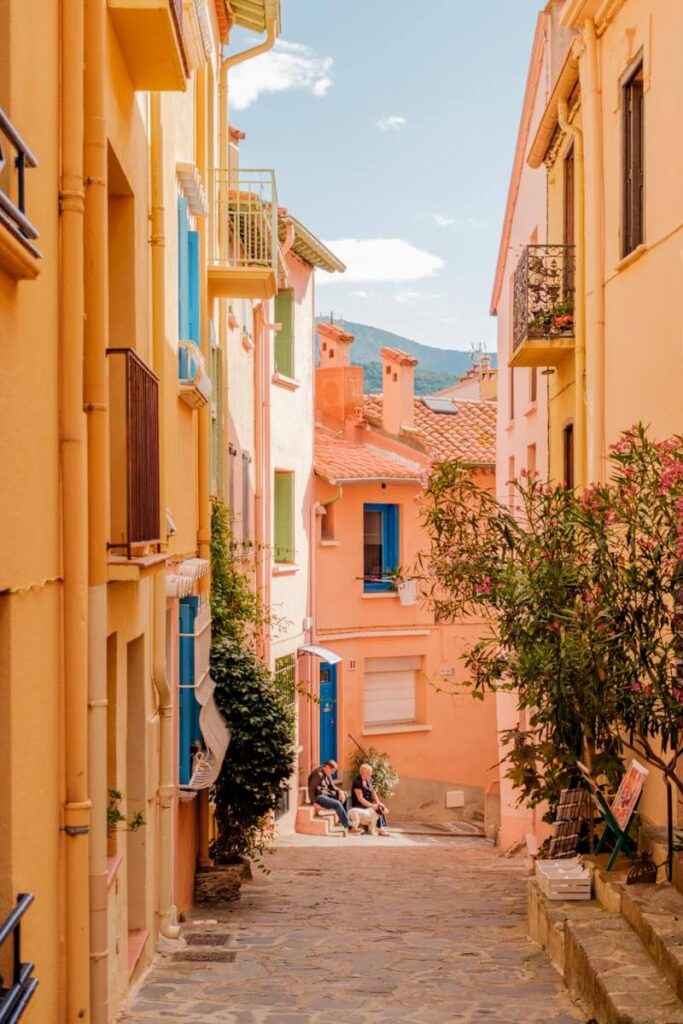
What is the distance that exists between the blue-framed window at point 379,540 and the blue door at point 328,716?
7.71 feet

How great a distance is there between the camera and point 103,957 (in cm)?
689

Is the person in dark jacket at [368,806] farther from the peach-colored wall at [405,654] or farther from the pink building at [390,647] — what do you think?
the peach-colored wall at [405,654]

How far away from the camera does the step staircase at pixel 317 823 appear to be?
2303 cm

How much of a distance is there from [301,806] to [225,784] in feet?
34.3

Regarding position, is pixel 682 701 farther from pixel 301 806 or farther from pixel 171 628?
pixel 301 806

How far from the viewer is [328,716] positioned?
1063 inches

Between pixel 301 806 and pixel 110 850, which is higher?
pixel 110 850

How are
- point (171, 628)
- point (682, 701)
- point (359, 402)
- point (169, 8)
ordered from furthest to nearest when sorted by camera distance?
point (359, 402), point (171, 628), point (682, 701), point (169, 8)

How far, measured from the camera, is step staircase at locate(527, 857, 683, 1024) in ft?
25.0

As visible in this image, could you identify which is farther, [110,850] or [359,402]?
[359,402]

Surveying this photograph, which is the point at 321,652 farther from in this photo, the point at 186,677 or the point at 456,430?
the point at 186,677

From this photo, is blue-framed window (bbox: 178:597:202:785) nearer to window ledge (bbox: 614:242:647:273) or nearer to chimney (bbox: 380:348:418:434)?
window ledge (bbox: 614:242:647:273)

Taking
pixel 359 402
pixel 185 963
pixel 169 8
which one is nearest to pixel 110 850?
pixel 185 963

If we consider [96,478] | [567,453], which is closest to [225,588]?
[567,453]
